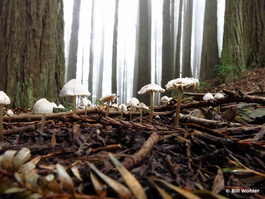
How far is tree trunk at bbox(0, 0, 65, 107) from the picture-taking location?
10.8ft

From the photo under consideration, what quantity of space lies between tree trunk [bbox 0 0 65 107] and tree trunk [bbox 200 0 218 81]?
228 inches

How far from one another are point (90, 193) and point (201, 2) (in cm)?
4500

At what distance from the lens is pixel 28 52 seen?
3.36 meters

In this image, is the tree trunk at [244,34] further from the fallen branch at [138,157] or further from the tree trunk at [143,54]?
the fallen branch at [138,157]

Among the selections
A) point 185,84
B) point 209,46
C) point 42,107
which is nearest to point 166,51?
point 209,46

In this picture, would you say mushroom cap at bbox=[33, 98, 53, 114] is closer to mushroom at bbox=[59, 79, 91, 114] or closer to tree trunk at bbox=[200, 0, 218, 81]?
mushroom at bbox=[59, 79, 91, 114]

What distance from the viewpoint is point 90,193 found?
0.60m

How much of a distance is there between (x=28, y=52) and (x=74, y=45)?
31.8 feet

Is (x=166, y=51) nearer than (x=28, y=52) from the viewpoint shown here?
No

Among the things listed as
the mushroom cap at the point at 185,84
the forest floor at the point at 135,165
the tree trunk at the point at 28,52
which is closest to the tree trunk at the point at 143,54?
the tree trunk at the point at 28,52

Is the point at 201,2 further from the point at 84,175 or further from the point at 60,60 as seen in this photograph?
the point at 84,175

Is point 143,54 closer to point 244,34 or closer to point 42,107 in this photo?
point 244,34

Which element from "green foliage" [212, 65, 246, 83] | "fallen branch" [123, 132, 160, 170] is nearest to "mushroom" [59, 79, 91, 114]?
"fallen branch" [123, 132, 160, 170]

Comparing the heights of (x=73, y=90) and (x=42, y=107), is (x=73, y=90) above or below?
above
